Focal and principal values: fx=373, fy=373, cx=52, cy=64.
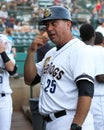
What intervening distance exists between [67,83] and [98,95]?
1277 mm

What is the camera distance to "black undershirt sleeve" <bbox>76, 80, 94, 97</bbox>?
2.46m

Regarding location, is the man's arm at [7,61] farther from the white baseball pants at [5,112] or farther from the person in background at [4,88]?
the white baseball pants at [5,112]

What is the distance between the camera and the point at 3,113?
407 cm

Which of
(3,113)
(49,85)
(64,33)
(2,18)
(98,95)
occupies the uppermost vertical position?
(64,33)

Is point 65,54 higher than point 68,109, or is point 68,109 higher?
point 65,54

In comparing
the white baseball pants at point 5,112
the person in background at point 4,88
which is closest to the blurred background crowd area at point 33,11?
the person in background at point 4,88

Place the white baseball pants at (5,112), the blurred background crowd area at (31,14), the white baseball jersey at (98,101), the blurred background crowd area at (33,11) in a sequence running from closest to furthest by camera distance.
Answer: the white baseball jersey at (98,101) → the white baseball pants at (5,112) → the blurred background crowd area at (31,14) → the blurred background crowd area at (33,11)

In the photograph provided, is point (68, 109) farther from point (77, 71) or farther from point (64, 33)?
point (64, 33)

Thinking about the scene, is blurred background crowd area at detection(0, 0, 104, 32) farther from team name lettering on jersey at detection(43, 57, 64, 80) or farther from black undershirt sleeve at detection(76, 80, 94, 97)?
black undershirt sleeve at detection(76, 80, 94, 97)

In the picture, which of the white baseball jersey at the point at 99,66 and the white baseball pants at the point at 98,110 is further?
the white baseball pants at the point at 98,110

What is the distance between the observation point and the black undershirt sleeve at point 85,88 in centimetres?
246

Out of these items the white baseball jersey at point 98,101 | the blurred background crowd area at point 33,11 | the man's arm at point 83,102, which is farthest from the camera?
the blurred background crowd area at point 33,11

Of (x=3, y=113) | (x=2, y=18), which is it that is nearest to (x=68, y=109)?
(x=3, y=113)

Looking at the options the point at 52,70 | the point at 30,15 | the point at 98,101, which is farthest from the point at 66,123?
the point at 30,15
